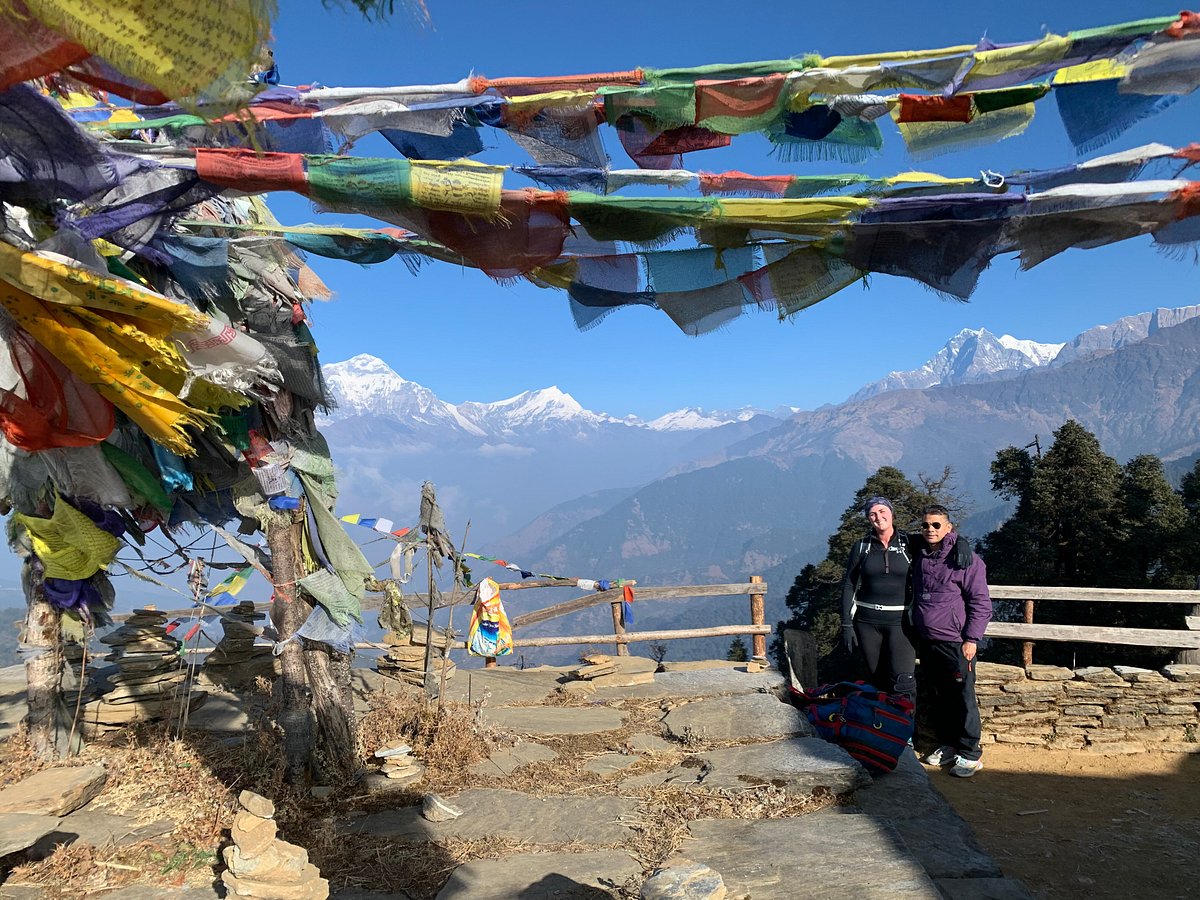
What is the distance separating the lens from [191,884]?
3.90m

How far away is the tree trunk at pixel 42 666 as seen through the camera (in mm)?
5559

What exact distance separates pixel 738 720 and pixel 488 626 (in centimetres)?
278

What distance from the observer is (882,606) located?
18.7 feet

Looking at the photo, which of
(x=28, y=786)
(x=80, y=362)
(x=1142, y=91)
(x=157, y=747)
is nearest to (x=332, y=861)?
(x=28, y=786)

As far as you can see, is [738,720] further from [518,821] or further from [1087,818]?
[1087,818]

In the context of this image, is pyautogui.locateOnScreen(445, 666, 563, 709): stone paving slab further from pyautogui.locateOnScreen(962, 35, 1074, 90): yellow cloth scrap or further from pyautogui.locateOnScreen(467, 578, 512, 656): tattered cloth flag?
pyautogui.locateOnScreen(962, 35, 1074, 90): yellow cloth scrap

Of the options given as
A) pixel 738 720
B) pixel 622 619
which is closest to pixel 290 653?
pixel 738 720

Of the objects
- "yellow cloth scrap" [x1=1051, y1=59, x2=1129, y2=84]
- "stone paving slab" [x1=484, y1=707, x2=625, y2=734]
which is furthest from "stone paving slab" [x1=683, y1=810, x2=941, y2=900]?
"yellow cloth scrap" [x1=1051, y1=59, x2=1129, y2=84]

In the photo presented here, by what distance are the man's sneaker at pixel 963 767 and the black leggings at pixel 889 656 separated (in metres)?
1.08

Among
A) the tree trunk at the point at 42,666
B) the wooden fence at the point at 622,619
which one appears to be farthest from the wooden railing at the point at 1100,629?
the tree trunk at the point at 42,666

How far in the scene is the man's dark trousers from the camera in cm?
571

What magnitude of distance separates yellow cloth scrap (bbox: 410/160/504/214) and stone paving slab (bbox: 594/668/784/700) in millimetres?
5731

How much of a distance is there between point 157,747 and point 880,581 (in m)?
5.90

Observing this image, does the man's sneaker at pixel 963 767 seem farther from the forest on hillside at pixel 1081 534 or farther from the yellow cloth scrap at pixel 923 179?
the forest on hillside at pixel 1081 534
